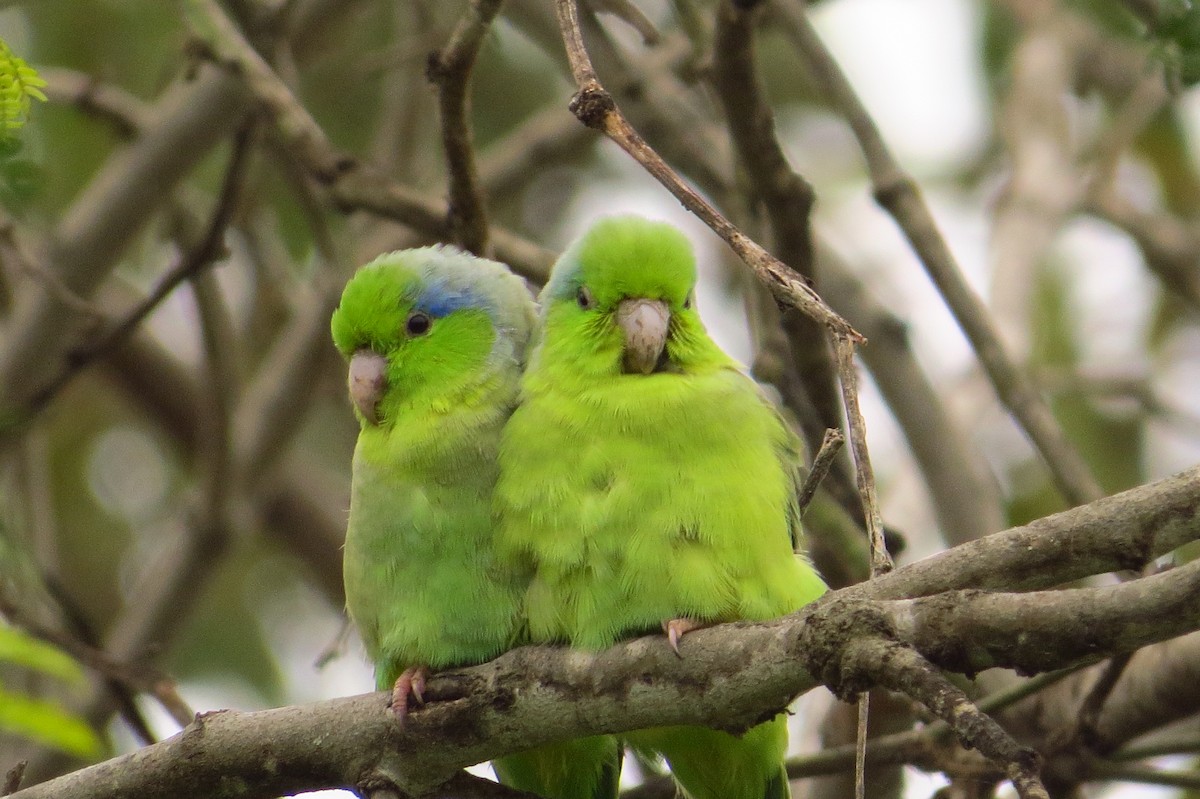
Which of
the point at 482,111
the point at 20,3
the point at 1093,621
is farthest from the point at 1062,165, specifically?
the point at 1093,621

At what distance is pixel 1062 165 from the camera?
6477 millimetres

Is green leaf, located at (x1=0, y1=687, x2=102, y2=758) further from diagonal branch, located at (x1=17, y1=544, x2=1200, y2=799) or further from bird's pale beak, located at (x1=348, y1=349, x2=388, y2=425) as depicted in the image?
bird's pale beak, located at (x1=348, y1=349, x2=388, y2=425)

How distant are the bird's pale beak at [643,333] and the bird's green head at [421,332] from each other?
0.36 metres

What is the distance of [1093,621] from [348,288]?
231cm

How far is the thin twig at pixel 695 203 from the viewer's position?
2156mm

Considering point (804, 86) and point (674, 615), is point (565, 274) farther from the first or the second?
point (804, 86)

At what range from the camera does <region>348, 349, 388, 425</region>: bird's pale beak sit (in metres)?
3.62

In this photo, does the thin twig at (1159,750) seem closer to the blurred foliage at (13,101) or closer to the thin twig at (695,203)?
the thin twig at (695,203)

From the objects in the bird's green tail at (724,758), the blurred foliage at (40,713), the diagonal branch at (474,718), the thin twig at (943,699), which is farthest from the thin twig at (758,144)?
the blurred foliage at (40,713)

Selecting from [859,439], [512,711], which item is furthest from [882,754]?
[859,439]

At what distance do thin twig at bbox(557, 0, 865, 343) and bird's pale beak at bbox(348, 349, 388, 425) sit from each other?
146 centimetres

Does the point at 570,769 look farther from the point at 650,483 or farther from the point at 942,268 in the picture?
the point at 942,268

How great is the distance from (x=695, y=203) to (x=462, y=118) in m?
1.44

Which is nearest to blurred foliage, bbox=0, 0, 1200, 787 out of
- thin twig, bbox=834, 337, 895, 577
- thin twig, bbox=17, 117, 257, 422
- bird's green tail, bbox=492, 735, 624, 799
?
thin twig, bbox=17, 117, 257, 422
